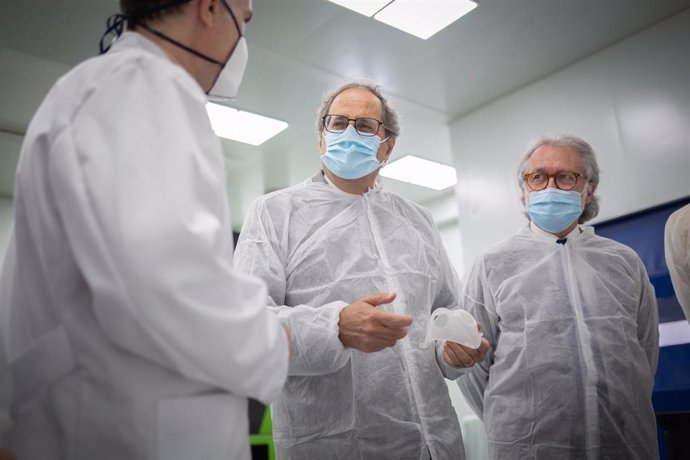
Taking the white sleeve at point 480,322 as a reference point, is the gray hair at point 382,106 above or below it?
A: above

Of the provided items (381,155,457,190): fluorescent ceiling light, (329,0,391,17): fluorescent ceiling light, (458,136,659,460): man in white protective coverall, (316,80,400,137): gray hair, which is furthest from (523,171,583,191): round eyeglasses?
(381,155,457,190): fluorescent ceiling light

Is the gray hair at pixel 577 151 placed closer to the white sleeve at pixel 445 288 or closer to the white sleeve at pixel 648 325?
the white sleeve at pixel 648 325

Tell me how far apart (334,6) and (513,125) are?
168cm

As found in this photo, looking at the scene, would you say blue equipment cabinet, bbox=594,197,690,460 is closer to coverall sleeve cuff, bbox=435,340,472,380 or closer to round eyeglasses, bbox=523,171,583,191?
round eyeglasses, bbox=523,171,583,191

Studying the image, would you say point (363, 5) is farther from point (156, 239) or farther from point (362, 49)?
point (156, 239)

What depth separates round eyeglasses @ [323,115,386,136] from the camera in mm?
1929

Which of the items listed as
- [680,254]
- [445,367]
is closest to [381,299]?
[445,367]

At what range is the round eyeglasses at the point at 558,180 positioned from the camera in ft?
7.26

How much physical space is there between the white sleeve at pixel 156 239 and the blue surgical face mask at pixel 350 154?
39.0 inches

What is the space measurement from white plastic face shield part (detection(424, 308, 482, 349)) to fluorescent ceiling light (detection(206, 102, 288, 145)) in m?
2.92

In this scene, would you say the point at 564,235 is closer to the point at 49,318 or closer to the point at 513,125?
the point at 49,318

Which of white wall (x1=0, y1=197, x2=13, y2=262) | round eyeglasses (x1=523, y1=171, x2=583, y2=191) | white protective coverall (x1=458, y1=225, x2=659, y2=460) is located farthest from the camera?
white wall (x1=0, y1=197, x2=13, y2=262)

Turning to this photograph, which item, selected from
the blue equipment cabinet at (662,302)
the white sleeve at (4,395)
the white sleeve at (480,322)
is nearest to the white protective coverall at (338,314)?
the white sleeve at (480,322)

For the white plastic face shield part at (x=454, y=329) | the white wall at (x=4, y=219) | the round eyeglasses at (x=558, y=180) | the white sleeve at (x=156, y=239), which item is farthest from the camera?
the white wall at (x=4, y=219)
